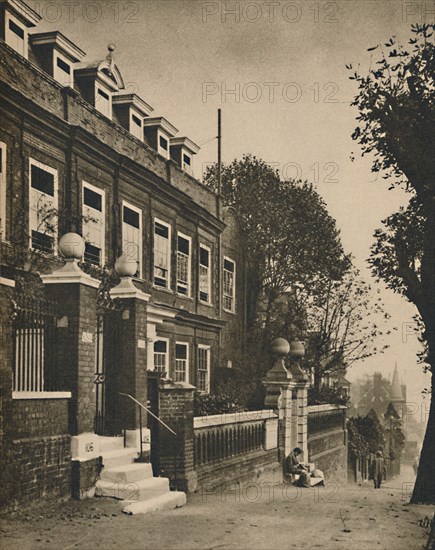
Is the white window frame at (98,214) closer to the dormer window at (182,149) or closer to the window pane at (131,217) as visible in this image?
the window pane at (131,217)

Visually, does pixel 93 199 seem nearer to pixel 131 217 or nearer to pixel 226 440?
pixel 131 217

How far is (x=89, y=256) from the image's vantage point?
58.7ft

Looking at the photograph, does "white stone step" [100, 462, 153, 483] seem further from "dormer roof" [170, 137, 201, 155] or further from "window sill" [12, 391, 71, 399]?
"dormer roof" [170, 137, 201, 155]

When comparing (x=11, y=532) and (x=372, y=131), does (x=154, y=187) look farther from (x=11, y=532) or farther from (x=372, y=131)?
(x=11, y=532)

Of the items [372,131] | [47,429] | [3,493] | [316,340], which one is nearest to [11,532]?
[3,493]

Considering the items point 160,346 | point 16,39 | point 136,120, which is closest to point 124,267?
point 16,39

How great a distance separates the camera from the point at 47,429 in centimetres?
1048

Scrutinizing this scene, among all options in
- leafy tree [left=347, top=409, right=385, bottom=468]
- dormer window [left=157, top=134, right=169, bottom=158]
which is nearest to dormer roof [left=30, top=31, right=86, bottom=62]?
dormer window [left=157, top=134, right=169, bottom=158]

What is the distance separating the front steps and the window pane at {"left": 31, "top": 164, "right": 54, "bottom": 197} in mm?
6322

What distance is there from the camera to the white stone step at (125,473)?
11.5 meters

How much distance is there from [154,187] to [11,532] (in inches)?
547

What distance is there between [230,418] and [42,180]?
21.6 feet

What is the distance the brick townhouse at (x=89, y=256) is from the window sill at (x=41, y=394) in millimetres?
30

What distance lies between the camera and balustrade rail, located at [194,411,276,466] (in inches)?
564
